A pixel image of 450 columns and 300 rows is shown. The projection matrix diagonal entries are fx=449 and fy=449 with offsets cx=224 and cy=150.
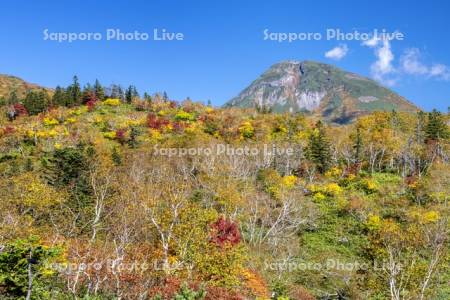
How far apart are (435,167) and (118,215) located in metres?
52.3

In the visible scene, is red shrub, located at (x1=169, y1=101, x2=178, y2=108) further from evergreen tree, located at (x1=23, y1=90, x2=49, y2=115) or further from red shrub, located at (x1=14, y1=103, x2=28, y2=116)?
red shrub, located at (x1=14, y1=103, x2=28, y2=116)

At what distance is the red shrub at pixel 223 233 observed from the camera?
3562 cm

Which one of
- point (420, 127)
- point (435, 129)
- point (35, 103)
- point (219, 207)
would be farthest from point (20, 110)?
point (435, 129)

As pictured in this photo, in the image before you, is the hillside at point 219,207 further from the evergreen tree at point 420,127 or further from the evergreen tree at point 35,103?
the evergreen tree at point 35,103

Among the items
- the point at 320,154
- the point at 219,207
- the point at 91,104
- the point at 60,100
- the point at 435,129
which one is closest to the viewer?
the point at 219,207

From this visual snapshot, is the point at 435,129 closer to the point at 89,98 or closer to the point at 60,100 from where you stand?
the point at 89,98

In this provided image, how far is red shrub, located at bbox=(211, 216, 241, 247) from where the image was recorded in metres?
35.6

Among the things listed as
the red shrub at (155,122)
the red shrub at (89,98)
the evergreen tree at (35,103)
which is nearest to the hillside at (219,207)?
the red shrub at (155,122)

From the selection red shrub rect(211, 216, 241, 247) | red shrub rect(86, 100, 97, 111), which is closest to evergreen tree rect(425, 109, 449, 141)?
red shrub rect(211, 216, 241, 247)

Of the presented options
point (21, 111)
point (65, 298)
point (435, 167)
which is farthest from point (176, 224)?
point (21, 111)

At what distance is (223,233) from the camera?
37656mm

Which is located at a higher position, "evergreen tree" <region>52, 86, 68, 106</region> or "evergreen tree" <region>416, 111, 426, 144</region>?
"evergreen tree" <region>52, 86, 68, 106</region>

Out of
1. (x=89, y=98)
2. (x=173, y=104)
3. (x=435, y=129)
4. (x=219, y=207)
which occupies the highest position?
(x=89, y=98)

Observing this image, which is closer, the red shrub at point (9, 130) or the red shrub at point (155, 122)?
the red shrub at point (9, 130)
